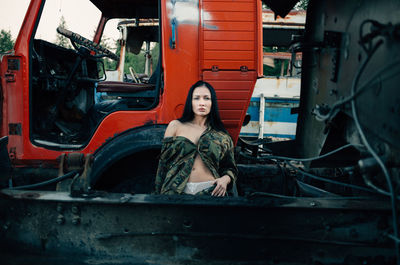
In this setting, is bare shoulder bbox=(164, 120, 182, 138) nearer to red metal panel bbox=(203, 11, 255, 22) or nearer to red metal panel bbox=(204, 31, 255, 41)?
red metal panel bbox=(204, 31, 255, 41)

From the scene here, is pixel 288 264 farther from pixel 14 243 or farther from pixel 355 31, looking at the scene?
pixel 14 243

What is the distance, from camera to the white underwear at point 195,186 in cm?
213

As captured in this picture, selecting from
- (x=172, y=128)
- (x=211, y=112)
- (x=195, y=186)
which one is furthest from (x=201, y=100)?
(x=195, y=186)

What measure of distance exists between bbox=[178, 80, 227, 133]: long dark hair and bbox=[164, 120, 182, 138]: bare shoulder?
46 millimetres

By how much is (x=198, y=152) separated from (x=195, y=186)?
25 centimetres

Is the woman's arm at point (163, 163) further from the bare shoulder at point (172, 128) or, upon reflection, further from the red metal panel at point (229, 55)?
the red metal panel at point (229, 55)

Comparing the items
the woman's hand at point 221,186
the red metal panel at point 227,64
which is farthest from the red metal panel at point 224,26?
the woman's hand at point 221,186

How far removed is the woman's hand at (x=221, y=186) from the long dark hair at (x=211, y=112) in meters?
0.40

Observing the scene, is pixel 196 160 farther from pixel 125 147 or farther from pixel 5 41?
pixel 5 41

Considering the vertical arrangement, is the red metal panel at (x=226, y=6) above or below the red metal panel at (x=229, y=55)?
above

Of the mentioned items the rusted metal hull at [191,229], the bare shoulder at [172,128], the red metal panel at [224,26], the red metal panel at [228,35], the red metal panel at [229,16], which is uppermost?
the red metal panel at [229,16]

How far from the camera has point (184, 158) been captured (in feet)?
7.18

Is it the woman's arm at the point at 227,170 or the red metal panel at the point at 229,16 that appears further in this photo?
the red metal panel at the point at 229,16

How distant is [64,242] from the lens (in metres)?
1.70
